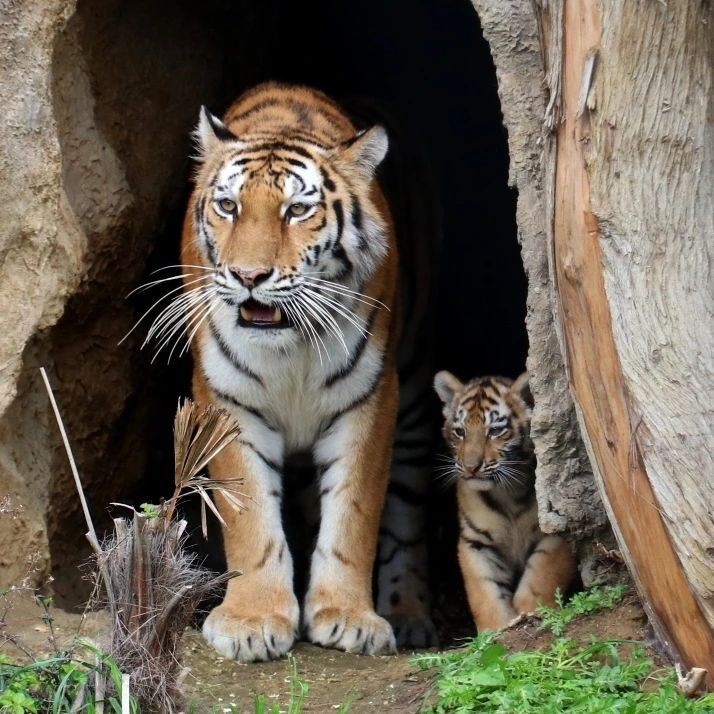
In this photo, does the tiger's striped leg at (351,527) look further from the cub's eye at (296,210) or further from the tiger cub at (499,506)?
the cub's eye at (296,210)

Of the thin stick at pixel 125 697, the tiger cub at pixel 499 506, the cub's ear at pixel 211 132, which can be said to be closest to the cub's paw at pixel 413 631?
the tiger cub at pixel 499 506

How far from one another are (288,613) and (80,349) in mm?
1538

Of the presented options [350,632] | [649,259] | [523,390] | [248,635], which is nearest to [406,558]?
[523,390]

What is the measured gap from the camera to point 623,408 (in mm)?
3760

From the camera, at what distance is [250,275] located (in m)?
4.57

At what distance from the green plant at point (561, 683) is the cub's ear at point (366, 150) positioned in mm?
2014

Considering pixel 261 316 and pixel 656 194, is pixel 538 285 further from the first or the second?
pixel 261 316

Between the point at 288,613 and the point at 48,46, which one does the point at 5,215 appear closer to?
the point at 48,46

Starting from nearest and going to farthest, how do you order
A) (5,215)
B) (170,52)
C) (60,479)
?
(5,215) < (60,479) < (170,52)

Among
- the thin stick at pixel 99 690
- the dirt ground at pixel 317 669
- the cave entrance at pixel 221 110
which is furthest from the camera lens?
the cave entrance at pixel 221 110

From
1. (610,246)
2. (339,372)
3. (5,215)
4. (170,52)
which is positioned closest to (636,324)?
(610,246)

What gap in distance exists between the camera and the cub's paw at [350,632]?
15.8ft

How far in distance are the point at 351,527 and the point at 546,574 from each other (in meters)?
0.80

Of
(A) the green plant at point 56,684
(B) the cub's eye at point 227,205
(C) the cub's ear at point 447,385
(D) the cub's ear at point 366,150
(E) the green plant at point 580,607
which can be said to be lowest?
(A) the green plant at point 56,684
